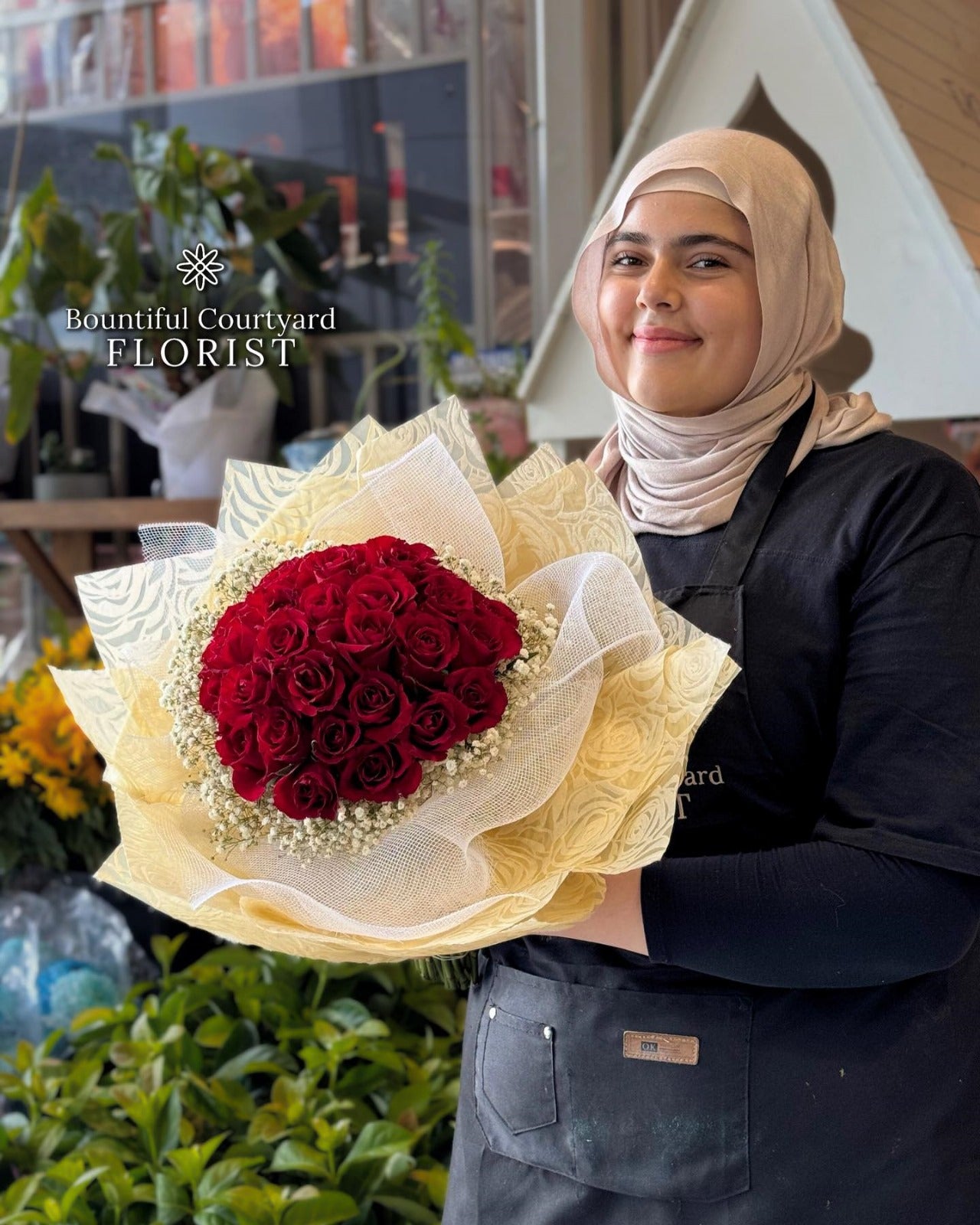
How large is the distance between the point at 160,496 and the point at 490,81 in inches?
42.7

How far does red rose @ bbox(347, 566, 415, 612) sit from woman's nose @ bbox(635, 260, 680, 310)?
0.36 metres

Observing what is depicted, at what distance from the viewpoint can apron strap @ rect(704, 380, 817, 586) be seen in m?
0.99

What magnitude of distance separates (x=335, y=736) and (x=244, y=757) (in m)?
0.06

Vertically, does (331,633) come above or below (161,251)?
below

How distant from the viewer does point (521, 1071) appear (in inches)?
40.3

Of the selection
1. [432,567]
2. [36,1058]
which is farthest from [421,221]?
[432,567]

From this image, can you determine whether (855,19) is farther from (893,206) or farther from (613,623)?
(613,623)

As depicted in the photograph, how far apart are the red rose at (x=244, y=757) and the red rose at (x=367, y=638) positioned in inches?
2.9

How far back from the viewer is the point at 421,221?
2746 millimetres

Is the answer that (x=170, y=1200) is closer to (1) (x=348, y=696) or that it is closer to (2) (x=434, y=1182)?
(2) (x=434, y=1182)

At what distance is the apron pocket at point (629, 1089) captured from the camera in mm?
944

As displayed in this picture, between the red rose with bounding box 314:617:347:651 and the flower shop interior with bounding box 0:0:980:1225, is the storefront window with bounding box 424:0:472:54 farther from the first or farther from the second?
the red rose with bounding box 314:617:347:651

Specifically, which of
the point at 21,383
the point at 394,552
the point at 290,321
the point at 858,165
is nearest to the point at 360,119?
the point at 290,321

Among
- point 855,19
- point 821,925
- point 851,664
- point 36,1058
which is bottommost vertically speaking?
point 36,1058
